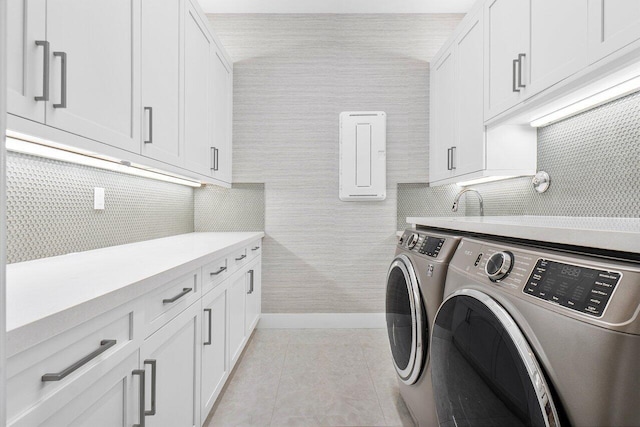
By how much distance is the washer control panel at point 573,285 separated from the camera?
56cm

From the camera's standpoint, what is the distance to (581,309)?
58 cm

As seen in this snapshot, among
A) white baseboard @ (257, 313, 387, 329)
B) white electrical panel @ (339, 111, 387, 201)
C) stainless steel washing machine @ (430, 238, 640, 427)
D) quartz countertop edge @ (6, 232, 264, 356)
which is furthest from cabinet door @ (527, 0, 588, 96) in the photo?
white baseboard @ (257, 313, 387, 329)

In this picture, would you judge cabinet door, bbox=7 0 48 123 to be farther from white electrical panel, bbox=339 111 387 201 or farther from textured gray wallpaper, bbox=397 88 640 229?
white electrical panel, bbox=339 111 387 201

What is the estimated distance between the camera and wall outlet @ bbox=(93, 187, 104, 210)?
5.39ft

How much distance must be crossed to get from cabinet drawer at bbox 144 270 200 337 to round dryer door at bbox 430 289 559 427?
2.88ft

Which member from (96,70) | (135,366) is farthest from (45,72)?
(135,366)

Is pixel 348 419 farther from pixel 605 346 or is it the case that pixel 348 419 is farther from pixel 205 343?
pixel 605 346

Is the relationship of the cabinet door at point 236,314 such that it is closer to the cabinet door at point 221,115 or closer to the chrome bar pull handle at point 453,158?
the cabinet door at point 221,115

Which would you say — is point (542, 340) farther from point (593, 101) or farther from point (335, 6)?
point (335, 6)

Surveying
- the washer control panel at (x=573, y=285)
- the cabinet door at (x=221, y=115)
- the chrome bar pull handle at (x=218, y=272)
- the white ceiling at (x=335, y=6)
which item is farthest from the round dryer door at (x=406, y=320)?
the white ceiling at (x=335, y=6)

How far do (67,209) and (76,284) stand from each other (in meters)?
0.74

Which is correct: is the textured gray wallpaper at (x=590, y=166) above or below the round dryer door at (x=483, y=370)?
above

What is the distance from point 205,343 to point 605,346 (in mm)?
1423

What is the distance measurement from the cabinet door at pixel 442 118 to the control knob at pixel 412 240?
3.90 ft
